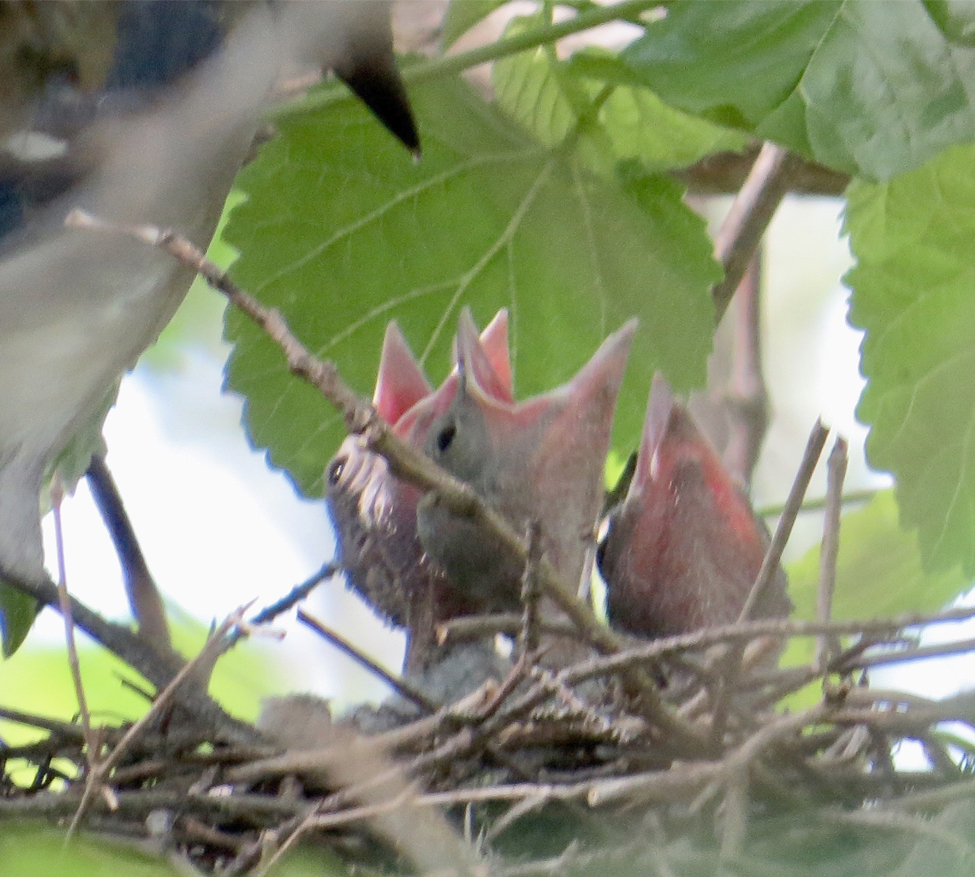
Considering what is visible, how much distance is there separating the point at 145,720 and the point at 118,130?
1.98 ft

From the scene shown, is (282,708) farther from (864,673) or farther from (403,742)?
(864,673)

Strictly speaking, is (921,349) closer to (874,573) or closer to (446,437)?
(874,573)

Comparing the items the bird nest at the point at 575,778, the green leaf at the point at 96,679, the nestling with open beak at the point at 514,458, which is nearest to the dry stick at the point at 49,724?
the bird nest at the point at 575,778

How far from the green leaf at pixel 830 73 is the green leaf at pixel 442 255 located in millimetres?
364

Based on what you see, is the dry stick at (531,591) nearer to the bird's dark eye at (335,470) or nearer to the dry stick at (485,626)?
the dry stick at (485,626)

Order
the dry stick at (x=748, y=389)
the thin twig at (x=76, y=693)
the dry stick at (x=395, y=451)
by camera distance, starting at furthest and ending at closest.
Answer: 1. the dry stick at (x=748, y=389)
2. the thin twig at (x=76, y=693)
3. the dry stick at (x=395, y=451)

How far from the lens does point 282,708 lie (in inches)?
39.5

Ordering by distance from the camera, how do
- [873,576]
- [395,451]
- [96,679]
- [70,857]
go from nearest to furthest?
[70,857]
[395,451]
[873,576]
[96,679]

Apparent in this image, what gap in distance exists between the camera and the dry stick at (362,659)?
2.80 feet

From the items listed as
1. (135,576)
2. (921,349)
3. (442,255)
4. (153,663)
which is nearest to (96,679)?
(135,576)

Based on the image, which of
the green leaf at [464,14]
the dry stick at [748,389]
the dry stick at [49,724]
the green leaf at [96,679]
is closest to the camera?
the dry stick at [49,724]

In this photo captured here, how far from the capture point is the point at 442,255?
1357 mm

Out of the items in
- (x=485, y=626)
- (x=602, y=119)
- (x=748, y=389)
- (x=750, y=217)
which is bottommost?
(x=485, y=626)

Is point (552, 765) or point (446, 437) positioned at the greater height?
point (446, 437)
